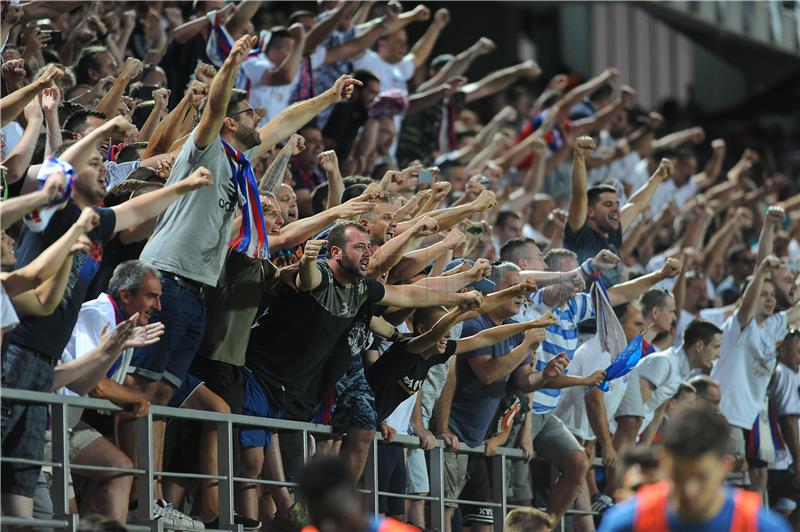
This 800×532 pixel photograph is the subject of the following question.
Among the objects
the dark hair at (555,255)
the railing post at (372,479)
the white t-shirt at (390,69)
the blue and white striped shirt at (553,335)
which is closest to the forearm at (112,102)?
A: the railing post at (372,479)

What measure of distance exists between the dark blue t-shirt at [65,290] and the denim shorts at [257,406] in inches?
62.4

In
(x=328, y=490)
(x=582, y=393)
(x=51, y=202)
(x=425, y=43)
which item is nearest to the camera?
(x=328, y=490)

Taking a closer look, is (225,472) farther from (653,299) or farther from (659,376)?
(653,299)

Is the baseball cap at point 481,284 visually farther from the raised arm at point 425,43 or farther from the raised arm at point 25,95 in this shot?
the raised arm at point 425,43

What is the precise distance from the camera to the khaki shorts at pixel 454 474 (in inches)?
409

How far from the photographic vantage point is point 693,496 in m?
5.06

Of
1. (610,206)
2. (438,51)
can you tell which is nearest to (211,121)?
(610,206)

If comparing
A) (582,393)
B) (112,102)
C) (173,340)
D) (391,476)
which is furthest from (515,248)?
(173,340)

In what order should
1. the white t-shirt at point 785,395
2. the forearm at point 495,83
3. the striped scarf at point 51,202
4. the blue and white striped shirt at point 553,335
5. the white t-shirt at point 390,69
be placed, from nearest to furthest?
the striped scarf at point 51,202 < the blue and white striped shirt at point 553,335 < the white t-shirt at point 785,395 < the white t-shirt at point 390,69 < the forearm at point 495,83

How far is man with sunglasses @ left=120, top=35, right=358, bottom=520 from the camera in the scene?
8219 mm

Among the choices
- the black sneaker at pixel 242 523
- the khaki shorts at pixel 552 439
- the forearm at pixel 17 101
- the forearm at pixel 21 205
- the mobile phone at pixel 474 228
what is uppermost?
the forearm at pixel 17 101

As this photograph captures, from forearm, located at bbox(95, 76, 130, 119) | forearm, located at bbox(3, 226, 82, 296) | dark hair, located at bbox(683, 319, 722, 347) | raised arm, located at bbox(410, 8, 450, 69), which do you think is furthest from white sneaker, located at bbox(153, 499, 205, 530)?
raised arm, located at bbox(410, 8, 450, 69)

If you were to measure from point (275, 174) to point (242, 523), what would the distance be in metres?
2.32

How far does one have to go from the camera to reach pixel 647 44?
27031mm
